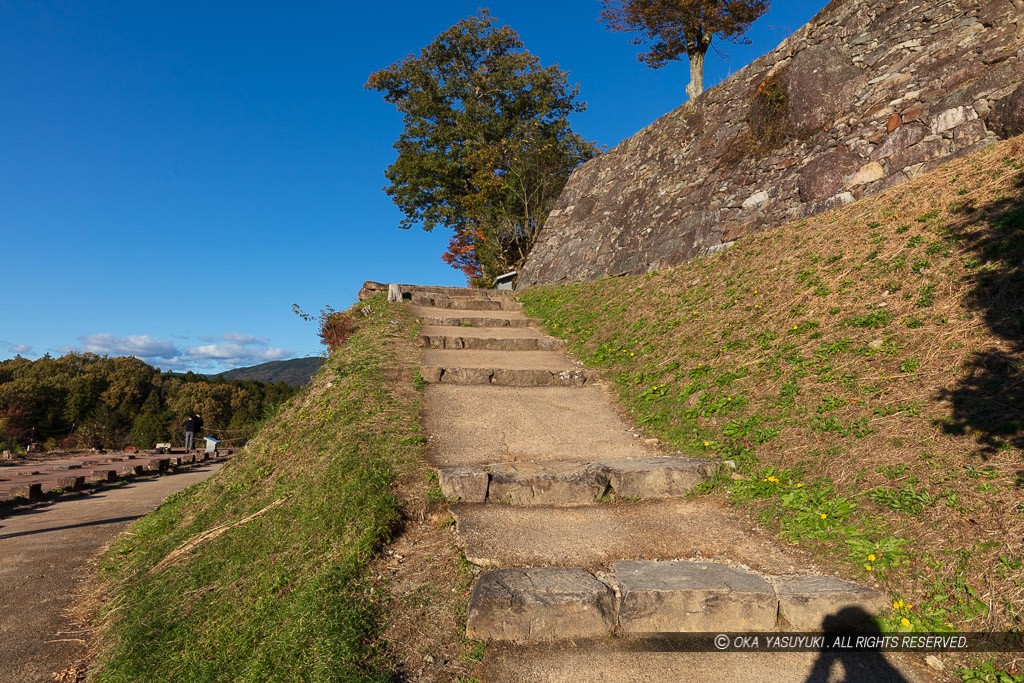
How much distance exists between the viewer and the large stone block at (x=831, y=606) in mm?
2895

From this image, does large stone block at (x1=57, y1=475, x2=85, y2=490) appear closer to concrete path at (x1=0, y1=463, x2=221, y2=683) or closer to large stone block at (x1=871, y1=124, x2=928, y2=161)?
concrete path at (x1=0, y1=463, x2=221, y2=683)

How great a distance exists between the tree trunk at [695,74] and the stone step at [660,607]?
13057 millimetres

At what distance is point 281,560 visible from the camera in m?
3.85

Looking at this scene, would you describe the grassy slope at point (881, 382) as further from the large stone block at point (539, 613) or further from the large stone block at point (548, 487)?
the large stone block at point (539, 613)

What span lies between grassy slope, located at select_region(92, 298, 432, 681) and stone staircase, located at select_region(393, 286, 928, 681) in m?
0.58

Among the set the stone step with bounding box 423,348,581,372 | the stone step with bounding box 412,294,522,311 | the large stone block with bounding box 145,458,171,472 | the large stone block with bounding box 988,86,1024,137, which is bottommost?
the large stone block with bounding box 145,458,171,472

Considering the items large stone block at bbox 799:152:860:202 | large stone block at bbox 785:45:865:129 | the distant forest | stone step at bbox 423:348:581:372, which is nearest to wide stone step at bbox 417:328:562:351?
stone step at bbox 423:348:581:372

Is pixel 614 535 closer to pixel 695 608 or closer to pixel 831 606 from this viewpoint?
pixel 695 608

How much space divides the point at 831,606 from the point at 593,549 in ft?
4.51

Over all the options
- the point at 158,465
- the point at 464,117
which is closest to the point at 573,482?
the point at 158,465

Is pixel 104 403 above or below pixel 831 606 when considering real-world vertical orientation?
above

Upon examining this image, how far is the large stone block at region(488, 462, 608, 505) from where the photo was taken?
4.23 metres

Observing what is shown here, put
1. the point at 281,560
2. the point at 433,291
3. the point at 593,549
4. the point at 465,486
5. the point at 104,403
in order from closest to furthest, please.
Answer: the point at 593,549 < the point at 281,560 < the point at 465,486 < the point at 433,291 < the point at 104,403

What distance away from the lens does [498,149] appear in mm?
19578
